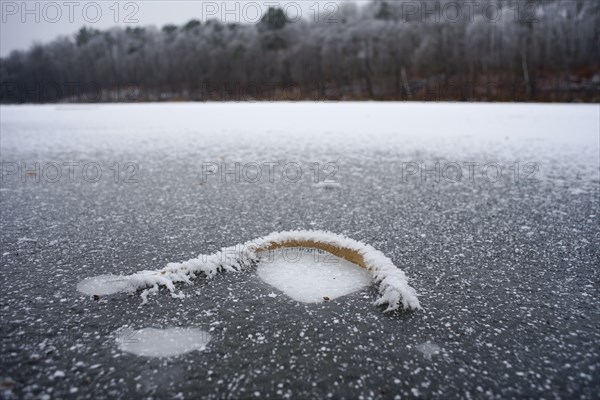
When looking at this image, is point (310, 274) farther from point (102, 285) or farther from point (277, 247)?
point (102, 285)

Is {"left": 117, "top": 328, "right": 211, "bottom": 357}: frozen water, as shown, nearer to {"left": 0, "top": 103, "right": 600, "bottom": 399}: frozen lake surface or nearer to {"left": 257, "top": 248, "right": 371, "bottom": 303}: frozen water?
{"left": 0, "top": 103, "right": 600, "bottom": 399}: frozen lake surface

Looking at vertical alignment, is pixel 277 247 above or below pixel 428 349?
above

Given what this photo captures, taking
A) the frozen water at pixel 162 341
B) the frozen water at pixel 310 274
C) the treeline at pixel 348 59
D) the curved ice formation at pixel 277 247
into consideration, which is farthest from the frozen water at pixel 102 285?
the treeline at pixel 348 59

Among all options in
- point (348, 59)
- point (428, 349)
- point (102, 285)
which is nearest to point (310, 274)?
point (428, 349)

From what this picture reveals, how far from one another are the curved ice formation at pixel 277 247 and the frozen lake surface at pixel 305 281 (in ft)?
0.26

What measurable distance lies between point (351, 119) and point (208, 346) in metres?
11.7

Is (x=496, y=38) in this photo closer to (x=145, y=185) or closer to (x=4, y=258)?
(x=145, y=185)

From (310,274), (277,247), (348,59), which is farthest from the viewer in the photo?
(348,59)

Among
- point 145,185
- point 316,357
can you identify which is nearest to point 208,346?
point 316,357

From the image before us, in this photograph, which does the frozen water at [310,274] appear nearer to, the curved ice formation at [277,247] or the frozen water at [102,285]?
the curved ice formation at [277,247]

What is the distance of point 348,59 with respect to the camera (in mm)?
34656

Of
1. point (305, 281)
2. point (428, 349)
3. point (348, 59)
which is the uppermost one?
point (348, 59)

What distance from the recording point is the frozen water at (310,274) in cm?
210

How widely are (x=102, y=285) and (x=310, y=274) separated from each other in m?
1.26
